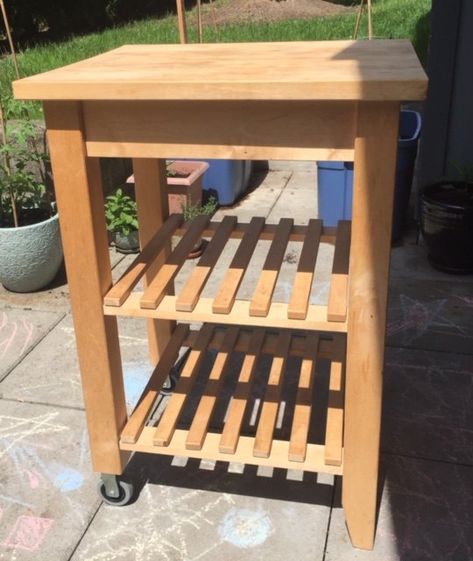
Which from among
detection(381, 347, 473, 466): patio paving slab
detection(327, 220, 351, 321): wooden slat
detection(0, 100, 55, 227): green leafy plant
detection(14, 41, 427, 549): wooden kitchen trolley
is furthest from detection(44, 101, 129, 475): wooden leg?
detection(0, 100, 55, 227): green leafy plant

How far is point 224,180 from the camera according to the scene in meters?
4.84

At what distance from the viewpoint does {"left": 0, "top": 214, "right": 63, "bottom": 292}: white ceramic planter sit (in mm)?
3504

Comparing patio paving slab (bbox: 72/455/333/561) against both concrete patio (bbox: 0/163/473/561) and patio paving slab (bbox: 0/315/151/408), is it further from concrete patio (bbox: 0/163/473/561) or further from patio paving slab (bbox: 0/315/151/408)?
patio paving slab (bbox: 0/315/151/408)

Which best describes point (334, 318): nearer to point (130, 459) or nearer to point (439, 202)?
point (130, 459)

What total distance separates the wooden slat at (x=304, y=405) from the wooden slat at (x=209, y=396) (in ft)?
0.91

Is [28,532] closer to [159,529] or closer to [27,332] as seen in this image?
[159,529]

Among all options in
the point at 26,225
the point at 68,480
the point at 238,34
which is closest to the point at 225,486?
the point at 68,480

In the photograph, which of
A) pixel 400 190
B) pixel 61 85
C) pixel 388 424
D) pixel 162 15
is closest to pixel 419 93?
pixel 61 85

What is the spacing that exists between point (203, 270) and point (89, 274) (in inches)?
15.1

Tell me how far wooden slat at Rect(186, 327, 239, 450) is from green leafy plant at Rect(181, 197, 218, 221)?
1.66 metres

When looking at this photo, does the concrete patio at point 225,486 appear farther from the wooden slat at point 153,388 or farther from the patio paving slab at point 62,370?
the wooden slat at point 153,388

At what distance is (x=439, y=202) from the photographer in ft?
12.2

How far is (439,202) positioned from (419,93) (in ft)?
7.68

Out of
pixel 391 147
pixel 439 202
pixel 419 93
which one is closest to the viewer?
pixel 419 93
